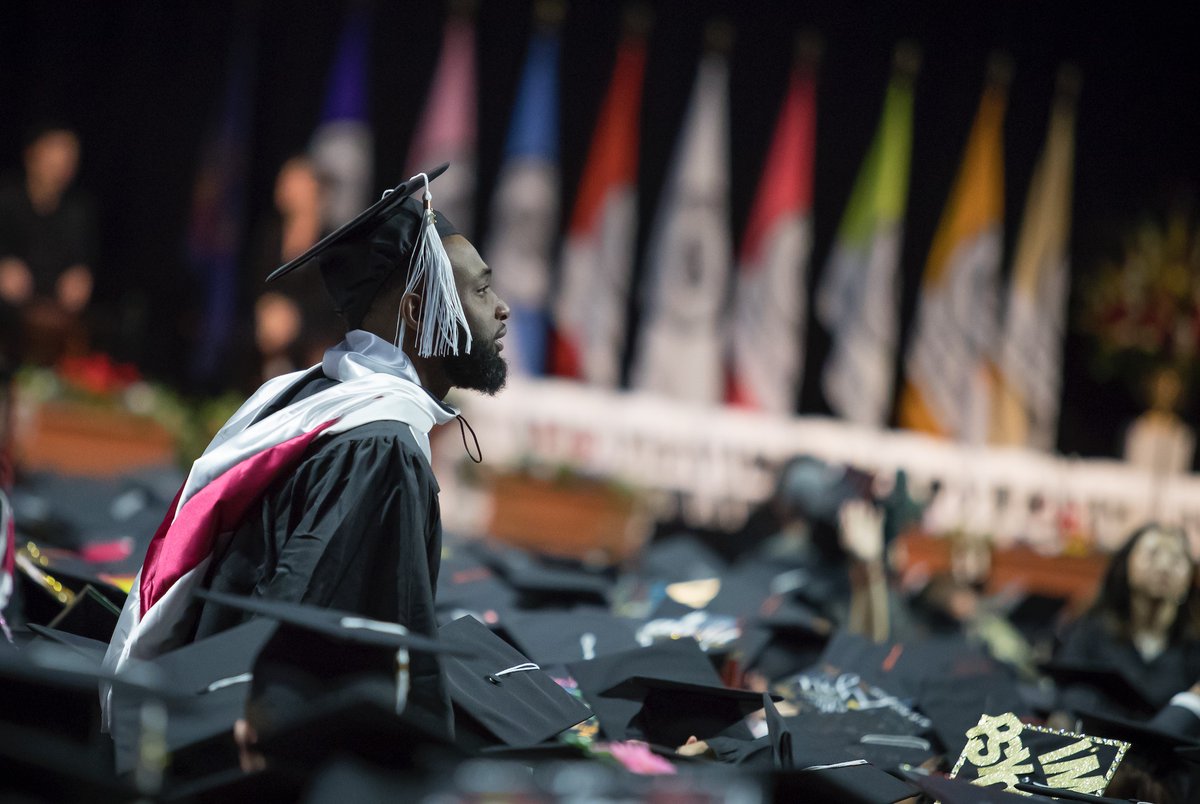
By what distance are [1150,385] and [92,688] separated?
7969 mm

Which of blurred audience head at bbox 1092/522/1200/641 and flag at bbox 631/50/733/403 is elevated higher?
flag at bbox 631/50/733/403

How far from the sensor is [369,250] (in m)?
2.38

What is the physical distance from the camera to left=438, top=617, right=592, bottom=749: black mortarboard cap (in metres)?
2.31

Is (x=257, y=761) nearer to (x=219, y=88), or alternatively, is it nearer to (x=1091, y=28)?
(x=219, y=88)

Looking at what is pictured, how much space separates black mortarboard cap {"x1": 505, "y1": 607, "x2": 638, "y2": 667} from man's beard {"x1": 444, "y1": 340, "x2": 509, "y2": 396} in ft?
3.49

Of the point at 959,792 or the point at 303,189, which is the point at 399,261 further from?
the point at 303,189

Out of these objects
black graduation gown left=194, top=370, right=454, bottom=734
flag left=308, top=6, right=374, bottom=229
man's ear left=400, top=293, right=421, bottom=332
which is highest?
flag left=308, top=6, right=374, bottom=229

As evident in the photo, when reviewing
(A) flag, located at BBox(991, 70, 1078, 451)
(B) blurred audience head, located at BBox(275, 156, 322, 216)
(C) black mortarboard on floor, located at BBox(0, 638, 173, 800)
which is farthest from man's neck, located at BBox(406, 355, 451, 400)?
(A) flag, located at BBox(991, 70, 1078, 451)

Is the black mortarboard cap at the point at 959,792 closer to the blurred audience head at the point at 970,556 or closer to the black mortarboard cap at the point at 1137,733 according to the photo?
the black mortarboard cap at the point at 1137,733

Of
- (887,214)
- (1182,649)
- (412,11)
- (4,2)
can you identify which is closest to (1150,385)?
(887,214)

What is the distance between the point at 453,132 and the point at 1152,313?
5.05 metres

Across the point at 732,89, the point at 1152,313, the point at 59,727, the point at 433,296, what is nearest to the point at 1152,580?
the point at 433,296

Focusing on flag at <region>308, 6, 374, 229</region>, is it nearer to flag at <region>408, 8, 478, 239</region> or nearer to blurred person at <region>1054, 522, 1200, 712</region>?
flag at <region>408, 8, 478, 239</region>

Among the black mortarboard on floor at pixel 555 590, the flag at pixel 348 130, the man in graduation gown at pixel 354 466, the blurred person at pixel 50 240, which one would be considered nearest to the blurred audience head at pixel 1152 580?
the black mortarboard on floor at pixel 555 590
